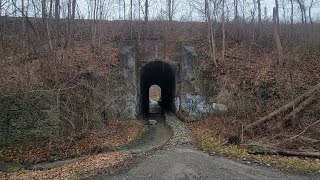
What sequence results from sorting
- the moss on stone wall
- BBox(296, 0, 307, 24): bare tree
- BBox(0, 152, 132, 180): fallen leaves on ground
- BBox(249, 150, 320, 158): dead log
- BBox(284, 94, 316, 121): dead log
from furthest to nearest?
BBox(296, 0, 307, 24): bare tree
BBox(284, 94, 316, 121): dead log
the moss on stone wall
BBox(249, 150, 320, 158): dead log
BBox(0, 152, 132, 180): fallen leaves on ground

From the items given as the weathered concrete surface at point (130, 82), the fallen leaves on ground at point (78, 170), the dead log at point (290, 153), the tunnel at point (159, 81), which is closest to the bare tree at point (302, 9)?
the tunnel at point (159, 81)

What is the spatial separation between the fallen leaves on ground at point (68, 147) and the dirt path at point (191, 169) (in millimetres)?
3053

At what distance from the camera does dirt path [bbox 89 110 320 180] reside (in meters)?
10.1

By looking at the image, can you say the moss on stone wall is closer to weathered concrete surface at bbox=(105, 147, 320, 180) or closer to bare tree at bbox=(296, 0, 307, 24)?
weathered concrete surface at bbox=(105, 147, 320, 180)

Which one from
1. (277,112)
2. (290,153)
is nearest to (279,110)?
(277,112)

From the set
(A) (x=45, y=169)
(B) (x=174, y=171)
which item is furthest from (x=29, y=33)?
(B) (x=174, y=171)

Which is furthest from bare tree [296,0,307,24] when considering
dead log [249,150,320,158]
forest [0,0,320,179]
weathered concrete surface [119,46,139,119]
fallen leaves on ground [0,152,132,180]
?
fallen leaves on ground [0,152,132,180]

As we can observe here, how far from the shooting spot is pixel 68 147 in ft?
51.2

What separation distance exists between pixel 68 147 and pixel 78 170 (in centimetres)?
470

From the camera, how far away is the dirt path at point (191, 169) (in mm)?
10133

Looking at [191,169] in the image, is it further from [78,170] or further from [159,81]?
[159,81]

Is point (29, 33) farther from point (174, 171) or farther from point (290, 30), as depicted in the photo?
point (290, 30)

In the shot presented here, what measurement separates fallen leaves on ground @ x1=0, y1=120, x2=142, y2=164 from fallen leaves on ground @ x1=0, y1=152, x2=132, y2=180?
2056 mm

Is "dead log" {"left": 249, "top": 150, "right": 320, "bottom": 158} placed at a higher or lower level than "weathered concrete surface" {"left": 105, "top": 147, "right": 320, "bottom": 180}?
higher
